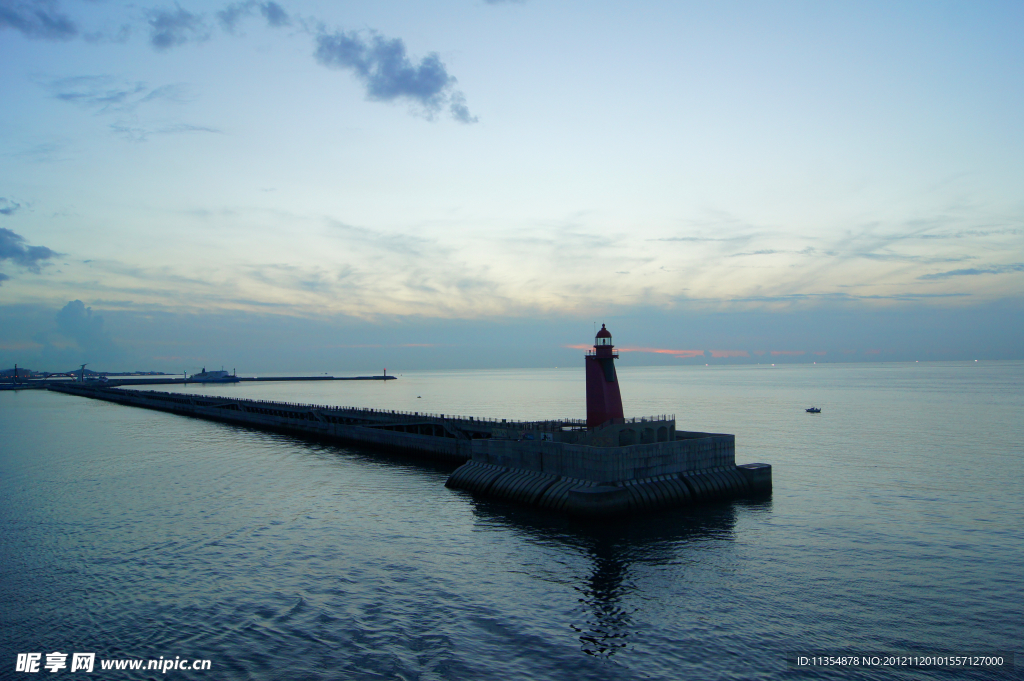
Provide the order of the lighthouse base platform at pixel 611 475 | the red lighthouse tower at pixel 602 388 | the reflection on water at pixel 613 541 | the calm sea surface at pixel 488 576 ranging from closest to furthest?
the calm sea surface at pixel 488 576, the reflection on water at pixel 613 541, the lighthouse base platform at pixel 611 475, the red lighthouse tower at pixel 602 388

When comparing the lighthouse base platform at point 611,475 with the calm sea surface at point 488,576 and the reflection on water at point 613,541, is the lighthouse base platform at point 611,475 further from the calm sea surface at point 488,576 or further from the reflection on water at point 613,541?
the calm sea surface at point 488,576

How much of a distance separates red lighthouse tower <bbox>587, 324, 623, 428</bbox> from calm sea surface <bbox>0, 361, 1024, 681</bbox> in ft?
34.8

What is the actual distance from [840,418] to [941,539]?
77437mm

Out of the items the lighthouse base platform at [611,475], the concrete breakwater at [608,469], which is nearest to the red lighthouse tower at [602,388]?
A: the concrete breakwater at [608,469]

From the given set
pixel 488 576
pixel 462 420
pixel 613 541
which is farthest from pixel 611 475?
pixel 462 420

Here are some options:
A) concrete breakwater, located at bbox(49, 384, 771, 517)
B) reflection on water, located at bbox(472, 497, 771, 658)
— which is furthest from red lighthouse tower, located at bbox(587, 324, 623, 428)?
reflection on water, located at bbox(472, 497, 771, 658)

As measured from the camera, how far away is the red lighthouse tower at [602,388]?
46.9 meters

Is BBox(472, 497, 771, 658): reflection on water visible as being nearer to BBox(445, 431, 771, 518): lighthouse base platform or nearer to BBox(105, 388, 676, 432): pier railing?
BBox(445, 431, 771, 518): lighthouse base platform

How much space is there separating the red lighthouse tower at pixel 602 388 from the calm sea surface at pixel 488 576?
1061 cm

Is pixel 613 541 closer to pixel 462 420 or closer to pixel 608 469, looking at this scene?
pixel 608 469

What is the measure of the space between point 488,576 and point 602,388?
22.2 m

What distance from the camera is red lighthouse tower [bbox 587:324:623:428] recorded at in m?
46.9

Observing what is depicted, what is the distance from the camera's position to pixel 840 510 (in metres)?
39.6

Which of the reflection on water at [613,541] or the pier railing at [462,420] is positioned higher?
the pier railing at [462,420]
